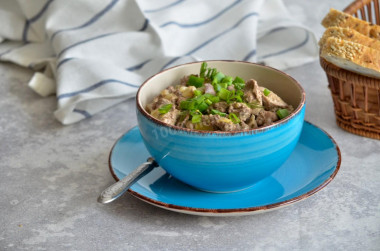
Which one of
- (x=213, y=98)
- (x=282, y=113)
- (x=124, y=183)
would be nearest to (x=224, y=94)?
(x=213, y=98)

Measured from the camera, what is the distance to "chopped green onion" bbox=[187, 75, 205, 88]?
134 cm

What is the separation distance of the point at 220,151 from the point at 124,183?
0.23m

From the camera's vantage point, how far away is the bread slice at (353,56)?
4.63ft

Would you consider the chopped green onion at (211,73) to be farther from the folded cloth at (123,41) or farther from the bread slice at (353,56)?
the folded cloth at (123,41)

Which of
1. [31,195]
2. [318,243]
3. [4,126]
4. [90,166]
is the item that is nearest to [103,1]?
[4,126]

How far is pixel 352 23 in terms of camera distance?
1.63 m

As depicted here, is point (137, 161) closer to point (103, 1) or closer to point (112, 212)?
point (112, 212)

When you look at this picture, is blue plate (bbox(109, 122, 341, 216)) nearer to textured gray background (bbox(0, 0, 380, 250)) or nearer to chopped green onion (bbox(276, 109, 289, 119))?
textured gray background (bbox(0, 0, 380, 250))

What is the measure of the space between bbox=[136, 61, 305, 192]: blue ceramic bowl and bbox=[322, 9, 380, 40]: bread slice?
17.8 inches

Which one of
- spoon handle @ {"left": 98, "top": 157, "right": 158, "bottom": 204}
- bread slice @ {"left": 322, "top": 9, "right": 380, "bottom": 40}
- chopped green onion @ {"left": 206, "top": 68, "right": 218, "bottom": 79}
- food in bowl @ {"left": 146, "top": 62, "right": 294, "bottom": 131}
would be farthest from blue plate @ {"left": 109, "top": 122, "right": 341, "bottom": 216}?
bread slice @ {"left": 322, "top": 9, "right": 380, "bottom": 40}

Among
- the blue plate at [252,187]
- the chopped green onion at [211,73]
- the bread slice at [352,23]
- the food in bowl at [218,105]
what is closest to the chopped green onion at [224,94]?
the food in bowl at [218,105]

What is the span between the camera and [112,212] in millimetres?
1253

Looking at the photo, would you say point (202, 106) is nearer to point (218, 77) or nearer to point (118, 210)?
point (218, 77)

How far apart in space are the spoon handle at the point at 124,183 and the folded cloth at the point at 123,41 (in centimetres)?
53
